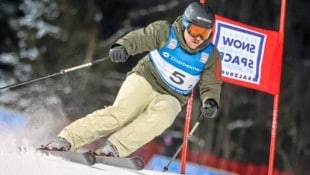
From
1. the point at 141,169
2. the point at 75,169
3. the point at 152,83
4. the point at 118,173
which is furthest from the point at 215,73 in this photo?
the point at 75,169

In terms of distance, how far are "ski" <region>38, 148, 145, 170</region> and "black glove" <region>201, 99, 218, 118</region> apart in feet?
1.78

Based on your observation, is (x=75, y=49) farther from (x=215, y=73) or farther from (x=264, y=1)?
(x=215, y=73)

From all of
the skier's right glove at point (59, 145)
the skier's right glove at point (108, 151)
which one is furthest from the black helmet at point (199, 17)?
the skier's right glove at point (59, 145)

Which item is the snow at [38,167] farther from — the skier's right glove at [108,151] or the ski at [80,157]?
the skier's right glove at [108,151]

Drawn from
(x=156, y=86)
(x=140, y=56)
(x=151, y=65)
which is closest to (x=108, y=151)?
(x=156, y=86)

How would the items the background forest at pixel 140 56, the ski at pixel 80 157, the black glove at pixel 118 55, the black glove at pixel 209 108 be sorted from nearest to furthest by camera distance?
1. the ski at pixel 80 157
2. the black glove at pixel 118 55
3. the black glove at pixel 209 108
4. the background forest at pixel 140 56

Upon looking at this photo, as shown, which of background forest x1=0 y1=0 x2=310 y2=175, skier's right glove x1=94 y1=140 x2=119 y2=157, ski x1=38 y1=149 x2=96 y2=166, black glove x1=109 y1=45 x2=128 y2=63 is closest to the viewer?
ski x1=38 y1=149 x2=96 y2=166

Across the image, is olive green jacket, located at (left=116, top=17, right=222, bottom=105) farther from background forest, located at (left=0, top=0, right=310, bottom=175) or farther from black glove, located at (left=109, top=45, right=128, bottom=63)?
background forest, located at (left=0, top=0, right=310, bottom=175)

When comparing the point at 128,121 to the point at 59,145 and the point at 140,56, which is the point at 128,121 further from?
the point at 140,56

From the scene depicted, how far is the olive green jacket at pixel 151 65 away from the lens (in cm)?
476

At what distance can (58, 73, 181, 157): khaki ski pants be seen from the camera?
15.5ft

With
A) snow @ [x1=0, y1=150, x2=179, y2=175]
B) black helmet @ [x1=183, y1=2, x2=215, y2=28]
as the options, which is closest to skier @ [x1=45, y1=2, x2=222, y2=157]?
black helmet @ [x1=183, y1=2, x2=215, y2=28]

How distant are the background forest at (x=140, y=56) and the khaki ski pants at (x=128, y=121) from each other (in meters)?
10.8

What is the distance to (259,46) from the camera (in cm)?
609
